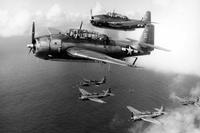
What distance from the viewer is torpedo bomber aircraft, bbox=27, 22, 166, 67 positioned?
135ft

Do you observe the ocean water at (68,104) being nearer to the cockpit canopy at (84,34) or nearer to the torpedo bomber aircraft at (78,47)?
the torpedo bomber aircraft at (78,47)

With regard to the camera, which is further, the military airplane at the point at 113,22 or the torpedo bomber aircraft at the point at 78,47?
the military airplane at the point at 113,22

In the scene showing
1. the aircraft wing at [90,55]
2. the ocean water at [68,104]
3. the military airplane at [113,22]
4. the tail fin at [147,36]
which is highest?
the military airplane at [113,22]

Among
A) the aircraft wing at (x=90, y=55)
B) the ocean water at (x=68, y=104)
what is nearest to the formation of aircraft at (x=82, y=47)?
the aircraft wing at (x=90, y=55)

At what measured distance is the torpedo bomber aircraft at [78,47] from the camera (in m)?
41.0

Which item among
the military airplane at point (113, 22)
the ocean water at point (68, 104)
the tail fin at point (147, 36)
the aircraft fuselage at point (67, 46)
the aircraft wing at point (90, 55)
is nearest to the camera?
the aircraft wing at point (90, 55)

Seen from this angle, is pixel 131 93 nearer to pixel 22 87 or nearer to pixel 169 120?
pixel 169 120

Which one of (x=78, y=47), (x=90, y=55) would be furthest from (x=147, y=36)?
(x=90, y=55)

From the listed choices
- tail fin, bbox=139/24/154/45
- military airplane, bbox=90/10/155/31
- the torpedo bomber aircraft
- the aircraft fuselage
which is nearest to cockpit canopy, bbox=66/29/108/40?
the torpedo bomber aircraft

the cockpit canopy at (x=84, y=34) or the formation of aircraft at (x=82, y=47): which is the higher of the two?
the cockpit canopy at (x=84, y=34)

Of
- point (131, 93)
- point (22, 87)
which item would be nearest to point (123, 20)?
point (131, 93)

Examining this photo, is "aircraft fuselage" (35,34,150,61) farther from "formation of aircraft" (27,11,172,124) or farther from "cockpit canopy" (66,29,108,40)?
"cockpit canopy" (66,29,108,40)

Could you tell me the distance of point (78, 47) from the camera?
4372 centimetres

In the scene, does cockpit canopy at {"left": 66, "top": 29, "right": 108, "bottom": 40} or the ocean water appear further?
the ocean water
